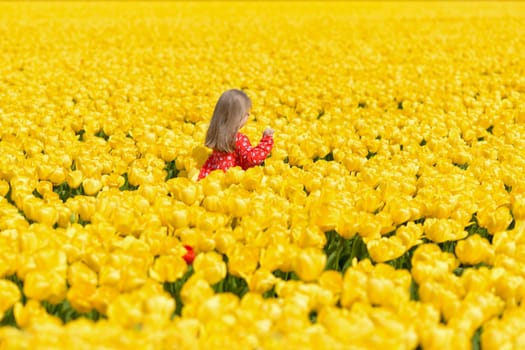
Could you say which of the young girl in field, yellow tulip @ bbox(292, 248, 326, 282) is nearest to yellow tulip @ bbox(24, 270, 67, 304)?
yellow tulip @ bbox(292, 248, 326, 282)

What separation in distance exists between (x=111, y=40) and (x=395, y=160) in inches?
456

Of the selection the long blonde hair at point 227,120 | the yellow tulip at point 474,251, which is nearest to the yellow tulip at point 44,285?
the yellow tulip at point 474,251

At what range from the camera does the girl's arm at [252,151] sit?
17.2 feet

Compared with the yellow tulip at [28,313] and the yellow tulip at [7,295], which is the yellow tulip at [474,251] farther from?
the yellow tulip at [7,295]

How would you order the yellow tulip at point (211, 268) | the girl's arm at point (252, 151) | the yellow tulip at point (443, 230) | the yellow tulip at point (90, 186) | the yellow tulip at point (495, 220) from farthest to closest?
the girl's arm at point (252, 151) < the yellow tulip at point (90, 186) < the yellow tulip at point (495, 220) < the yellow tulip at point (443, 230) < the yellow tulip at point (211, 268)

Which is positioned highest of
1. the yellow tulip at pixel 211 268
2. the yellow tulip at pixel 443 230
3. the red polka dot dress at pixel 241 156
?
the yellow tulip at pixel 211 268

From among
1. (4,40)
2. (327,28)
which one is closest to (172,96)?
(4,40)

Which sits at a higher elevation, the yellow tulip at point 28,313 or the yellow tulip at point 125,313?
the yellow tulip at point 125,313

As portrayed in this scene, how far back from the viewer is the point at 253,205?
346cm

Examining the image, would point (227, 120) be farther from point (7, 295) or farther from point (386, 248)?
point (7, 295)

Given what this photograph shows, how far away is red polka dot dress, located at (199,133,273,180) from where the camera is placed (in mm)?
5238

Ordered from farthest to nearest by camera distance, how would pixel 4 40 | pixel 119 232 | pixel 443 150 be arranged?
1. pixel 4 40
2. pixel 443 150
3. pixel 119 232

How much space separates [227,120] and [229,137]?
15 centimetres

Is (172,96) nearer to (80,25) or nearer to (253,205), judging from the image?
(253,205)
